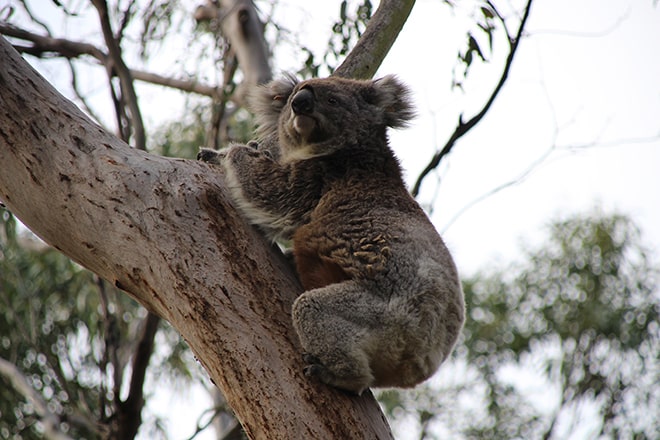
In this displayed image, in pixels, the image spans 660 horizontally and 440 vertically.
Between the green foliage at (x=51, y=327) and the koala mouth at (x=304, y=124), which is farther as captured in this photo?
the green foliage at (x=51, y=327)

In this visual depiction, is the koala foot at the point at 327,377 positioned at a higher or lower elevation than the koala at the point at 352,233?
lower

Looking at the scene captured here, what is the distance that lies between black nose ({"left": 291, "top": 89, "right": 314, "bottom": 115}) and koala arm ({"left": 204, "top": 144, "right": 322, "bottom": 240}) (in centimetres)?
27

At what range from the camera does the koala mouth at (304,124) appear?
345cm

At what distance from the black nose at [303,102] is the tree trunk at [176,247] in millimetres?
737

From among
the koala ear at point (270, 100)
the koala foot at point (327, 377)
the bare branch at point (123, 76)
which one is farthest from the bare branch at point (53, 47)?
the koala foot at point (327, 377)

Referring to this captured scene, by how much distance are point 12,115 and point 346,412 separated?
1660mm

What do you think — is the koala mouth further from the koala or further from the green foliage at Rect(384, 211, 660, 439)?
the green foliage at Rect(384, 211, 660, 439)

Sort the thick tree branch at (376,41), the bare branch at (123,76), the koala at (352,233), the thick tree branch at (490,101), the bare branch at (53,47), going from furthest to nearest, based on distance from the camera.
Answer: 1. the bare branch at (53,47)
2. the bare branch at (123,76)
3. the thick tree branch at (376,41)
4. the thick tree branch at (490,101)
5. the koala at (352,233)

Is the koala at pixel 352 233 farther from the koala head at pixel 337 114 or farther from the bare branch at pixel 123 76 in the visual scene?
the bare branch at pixel 123 76

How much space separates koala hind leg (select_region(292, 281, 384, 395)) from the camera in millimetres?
2443

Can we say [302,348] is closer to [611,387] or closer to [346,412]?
[346,412]

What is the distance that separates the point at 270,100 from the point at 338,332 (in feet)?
5.72

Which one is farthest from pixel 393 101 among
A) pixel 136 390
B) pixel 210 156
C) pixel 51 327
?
pixel 51 327

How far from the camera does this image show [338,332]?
260cm
